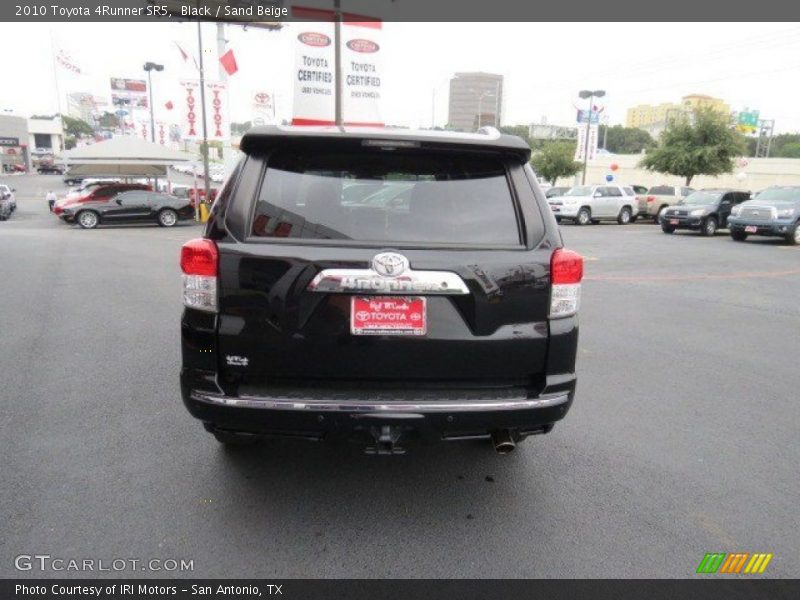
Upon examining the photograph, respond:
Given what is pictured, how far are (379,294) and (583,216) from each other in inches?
1012

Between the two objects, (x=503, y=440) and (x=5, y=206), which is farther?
(x=5, y=206)

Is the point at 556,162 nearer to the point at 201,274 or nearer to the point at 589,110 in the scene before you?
the point at 589,110

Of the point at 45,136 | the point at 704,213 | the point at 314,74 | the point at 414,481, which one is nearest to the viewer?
the point at 414,481

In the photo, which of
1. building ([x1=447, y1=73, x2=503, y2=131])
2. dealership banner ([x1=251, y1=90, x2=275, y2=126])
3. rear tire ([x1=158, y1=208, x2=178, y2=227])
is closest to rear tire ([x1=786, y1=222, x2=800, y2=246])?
rear tire ([x1=158, y1=208, x2=178, y2=227])

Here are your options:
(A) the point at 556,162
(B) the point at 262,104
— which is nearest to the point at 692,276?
Result: (B) the point at 262,104

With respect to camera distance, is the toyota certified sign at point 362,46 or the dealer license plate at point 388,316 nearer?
the dealer license plate at point 388,316

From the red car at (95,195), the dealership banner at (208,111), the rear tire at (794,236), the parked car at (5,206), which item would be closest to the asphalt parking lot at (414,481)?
the rear tire at (794,236)

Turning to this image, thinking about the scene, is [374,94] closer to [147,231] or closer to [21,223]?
[147,231]

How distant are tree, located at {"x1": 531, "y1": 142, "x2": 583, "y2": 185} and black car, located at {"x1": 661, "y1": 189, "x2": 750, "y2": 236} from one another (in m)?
24.9

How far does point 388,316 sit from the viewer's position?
107 inches

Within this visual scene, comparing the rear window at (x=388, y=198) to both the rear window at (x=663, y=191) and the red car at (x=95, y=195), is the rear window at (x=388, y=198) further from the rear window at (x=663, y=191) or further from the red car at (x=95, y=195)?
the rear window at (x=663, y=191)

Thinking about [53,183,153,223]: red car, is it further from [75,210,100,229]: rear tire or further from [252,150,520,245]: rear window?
[252,150,520,245]: rear window

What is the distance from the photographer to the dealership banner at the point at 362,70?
11852 mm

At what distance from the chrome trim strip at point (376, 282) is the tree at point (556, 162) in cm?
4615
